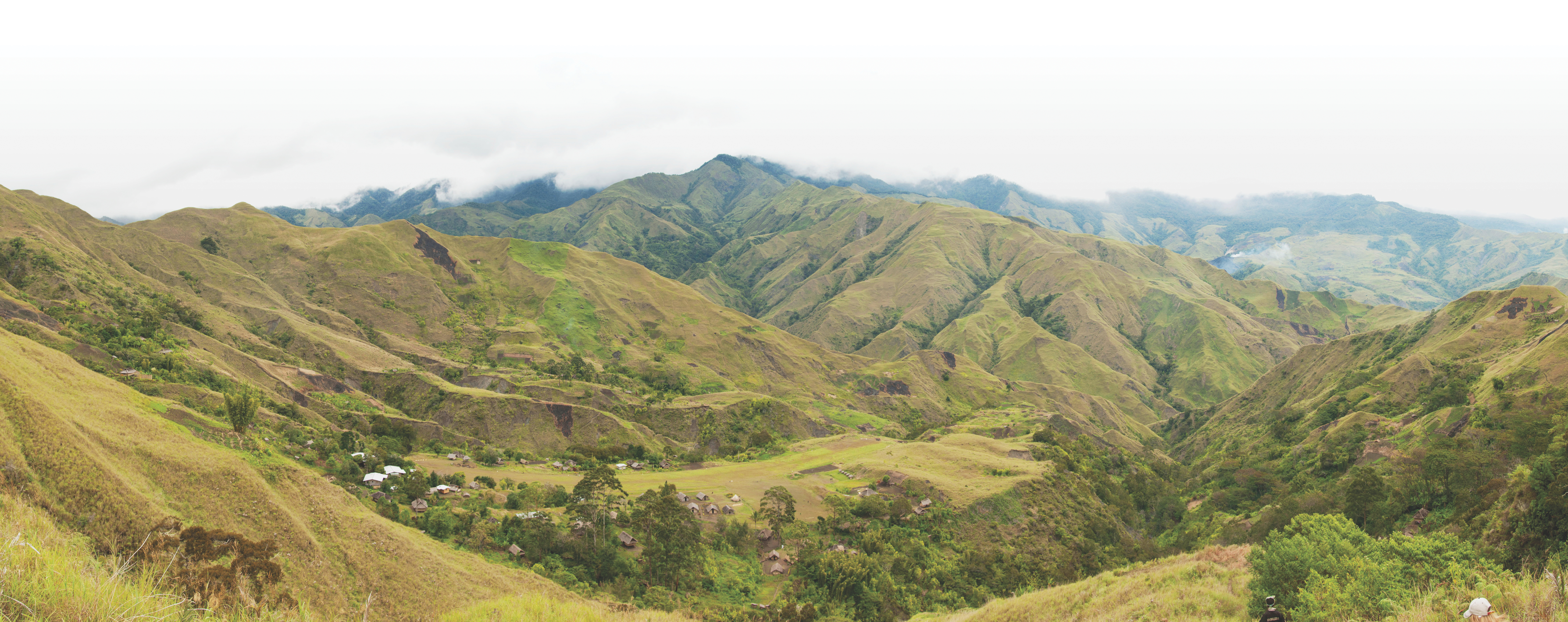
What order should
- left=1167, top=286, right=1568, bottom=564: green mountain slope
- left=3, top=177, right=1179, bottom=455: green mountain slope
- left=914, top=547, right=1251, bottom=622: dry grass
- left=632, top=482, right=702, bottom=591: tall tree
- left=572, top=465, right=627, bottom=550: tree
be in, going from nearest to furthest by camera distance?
left=914, top=547, right=1251, bottom=622: dry grass < left=1167, top=286, right=1568, bottom=564: green mountain slope < left=632, top=482, right=702, bottom=591: tall tree < left=572, top=465, right=627, bottom=550: tree < left=3, top=177, right=1179, bottom=455: green mountain slope

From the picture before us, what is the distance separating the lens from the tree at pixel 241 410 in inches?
1713

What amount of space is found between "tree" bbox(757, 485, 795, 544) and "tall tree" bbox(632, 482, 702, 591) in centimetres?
1019

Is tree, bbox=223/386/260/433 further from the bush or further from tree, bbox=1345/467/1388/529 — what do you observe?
tree, bbox=1345/467/1388/529

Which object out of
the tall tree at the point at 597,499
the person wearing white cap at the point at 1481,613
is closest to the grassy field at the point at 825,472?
the tall tree at the point at 597,499

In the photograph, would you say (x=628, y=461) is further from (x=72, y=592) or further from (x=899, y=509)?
(x=72, y=592)

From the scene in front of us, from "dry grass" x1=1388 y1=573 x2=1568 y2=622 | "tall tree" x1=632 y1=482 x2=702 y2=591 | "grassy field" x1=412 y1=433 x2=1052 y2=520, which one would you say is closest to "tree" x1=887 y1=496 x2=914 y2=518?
"grassy field" x1=412 y1=433 x2=1052 y2=520

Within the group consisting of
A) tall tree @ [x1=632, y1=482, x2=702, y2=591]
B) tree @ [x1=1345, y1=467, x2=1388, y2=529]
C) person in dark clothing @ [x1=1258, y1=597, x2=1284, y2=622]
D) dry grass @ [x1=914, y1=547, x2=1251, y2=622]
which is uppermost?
person in dark clothing @ [x1=1258, y1=597, x2=1284, y2=622]

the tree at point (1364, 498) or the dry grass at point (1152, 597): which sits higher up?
the dry grass at point (1152, 597)

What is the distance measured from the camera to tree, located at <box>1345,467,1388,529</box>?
64.3 m

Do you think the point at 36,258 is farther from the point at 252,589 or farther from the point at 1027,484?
the point at 1027,484

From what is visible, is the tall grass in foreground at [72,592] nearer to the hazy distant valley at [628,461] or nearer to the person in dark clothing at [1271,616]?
the hazy distant valley at [628,461]

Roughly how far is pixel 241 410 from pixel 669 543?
109 ft

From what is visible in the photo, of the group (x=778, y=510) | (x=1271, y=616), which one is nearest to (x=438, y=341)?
(x=778, y=510)

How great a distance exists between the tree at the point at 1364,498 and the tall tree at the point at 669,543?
67.4m
